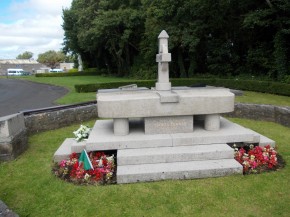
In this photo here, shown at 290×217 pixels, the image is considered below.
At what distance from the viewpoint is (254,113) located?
12.4 metres

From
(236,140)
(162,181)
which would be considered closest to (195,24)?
(236,140)

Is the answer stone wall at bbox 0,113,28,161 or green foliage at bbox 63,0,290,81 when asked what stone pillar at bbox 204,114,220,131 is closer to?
stone wall at bbox 0,113,28,161

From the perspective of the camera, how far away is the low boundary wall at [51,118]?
7.82 m

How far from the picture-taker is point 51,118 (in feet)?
37.0

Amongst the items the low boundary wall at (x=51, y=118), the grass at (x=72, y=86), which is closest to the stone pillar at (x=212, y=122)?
the low boundary wall at (x=51, y=118)

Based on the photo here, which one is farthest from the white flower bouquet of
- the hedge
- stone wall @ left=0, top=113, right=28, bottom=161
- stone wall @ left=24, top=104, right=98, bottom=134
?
the hedge

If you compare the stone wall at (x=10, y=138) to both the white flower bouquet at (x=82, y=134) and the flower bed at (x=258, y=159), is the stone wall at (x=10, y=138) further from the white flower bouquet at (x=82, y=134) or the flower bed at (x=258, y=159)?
the flower bed at (x=258, y=159)

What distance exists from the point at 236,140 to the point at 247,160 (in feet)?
2.43

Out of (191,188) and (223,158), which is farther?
(223,158)

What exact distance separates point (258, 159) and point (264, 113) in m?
5.59

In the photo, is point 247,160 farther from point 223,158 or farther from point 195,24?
point 195,24

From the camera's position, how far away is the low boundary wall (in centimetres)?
782

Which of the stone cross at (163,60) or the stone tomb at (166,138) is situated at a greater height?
the stone cross at (163,60)

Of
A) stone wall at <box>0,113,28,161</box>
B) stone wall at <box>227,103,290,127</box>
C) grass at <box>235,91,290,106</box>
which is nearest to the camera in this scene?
stone wall at <box>0,113,28,161</box>
